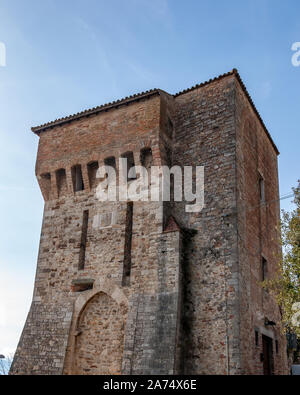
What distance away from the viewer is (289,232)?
11.1m

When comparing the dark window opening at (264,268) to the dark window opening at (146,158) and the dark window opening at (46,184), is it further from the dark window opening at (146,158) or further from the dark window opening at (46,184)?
the dark window opening at (46,184)

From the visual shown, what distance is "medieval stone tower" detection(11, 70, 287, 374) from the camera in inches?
412

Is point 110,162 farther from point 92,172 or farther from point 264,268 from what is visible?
point 264,268

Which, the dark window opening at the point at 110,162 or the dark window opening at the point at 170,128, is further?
the dark window opening at the point at 110,162

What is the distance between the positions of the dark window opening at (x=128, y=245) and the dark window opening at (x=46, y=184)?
3324 mm

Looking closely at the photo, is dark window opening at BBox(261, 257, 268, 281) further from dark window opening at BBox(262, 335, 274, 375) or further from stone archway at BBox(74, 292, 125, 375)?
stone archway at BBox(74, 292, 125, 375)

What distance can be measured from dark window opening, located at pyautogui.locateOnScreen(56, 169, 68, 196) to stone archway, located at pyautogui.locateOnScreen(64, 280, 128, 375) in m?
3.62

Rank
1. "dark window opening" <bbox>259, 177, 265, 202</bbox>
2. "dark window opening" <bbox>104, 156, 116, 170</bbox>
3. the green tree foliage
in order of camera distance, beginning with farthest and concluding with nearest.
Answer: "dark window opening" <bbox>259, 177, 265, 202</bbox>, "dark window opening" <bbox>104, 156, 116, 170</bbox>, the green tree foliage

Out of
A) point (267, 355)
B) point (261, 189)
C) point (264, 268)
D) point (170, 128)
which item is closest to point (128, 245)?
point (170, 128)

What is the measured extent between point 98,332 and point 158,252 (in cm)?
283

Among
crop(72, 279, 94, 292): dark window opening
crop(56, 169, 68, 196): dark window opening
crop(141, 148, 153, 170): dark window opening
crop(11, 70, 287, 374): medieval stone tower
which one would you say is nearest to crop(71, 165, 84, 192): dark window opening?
crop(11, 70, 287, 374): medieval stone tower

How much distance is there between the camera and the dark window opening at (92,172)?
13.4m

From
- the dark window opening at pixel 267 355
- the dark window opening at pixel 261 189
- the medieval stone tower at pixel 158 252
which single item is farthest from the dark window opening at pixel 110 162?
the dark window opening at pixel 267 355

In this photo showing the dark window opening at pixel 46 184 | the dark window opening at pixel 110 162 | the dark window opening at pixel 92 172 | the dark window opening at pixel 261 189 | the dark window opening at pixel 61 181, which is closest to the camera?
the dark window opening at pixel 110 162
